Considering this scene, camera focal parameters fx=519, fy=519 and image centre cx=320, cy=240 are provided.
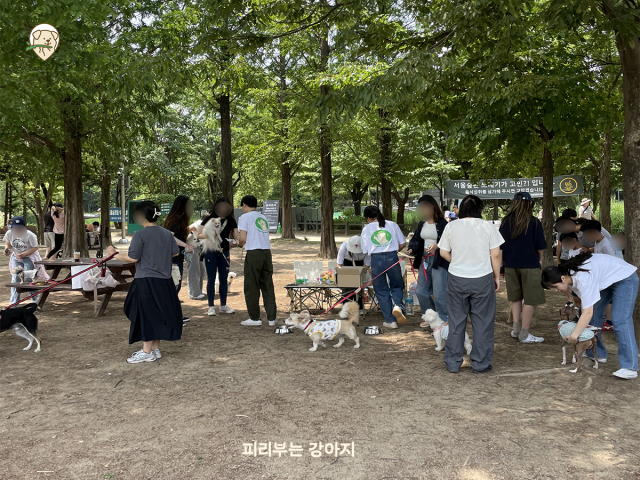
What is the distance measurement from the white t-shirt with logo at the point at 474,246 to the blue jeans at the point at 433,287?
1389 mm

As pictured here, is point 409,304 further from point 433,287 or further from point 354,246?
point 433,287

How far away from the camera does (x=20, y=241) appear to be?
831 centimetres

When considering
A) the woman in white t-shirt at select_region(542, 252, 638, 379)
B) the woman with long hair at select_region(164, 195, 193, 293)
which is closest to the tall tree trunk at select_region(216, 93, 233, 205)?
the woman with long hair at select_region(164, 195, 193, 293)

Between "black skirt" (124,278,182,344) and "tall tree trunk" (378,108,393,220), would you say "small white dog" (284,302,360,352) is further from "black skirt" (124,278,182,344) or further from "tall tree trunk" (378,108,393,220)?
"tall tree trunk" (378,108,393,220)

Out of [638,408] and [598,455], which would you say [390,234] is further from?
[598,455]

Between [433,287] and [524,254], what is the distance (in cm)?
124

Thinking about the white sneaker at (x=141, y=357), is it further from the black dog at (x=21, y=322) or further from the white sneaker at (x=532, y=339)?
the white sneaker at (x=532, y=339)

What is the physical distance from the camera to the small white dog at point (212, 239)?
795cm

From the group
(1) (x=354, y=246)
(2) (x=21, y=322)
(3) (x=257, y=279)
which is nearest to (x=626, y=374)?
(1) (x=354, y=246)

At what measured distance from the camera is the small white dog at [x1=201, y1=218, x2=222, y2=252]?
7.95 metres

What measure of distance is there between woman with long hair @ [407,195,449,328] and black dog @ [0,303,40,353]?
486 cm

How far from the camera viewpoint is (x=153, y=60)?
6.88 meters

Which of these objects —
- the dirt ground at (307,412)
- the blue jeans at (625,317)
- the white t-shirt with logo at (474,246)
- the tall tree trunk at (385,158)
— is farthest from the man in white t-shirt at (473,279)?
the tall tree trunk at (385,158)

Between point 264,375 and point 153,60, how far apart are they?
4.40 metres
